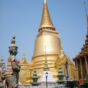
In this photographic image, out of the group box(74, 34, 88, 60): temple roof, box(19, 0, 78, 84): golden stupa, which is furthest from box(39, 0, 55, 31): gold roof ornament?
box(74, 34, 88, 60): temple roof

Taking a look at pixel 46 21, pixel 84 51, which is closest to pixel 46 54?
pixel 46 21

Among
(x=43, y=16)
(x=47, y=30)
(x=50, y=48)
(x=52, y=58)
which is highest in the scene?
(x=43, y=16)

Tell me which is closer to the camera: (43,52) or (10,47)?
(10,47)

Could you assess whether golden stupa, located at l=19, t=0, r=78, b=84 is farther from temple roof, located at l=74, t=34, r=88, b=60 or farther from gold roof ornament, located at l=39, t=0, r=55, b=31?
temple roof, located at l=74, t=34, r=88, b=60

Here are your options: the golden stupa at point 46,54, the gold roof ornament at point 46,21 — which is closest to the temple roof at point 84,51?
the golden stupa at point 46,54

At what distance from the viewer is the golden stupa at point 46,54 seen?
2678 cm

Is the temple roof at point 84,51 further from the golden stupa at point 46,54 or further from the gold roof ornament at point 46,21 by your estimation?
the gold roof ornament at point 46,21

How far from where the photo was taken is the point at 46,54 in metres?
28.7

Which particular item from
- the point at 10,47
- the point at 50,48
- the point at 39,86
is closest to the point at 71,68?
the point at 50,48

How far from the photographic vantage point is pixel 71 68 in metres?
27.8

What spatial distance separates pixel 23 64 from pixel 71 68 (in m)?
8.28

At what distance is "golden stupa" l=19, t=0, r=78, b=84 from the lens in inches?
1054

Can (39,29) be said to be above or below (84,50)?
above

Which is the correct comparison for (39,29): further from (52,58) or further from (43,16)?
(52,58)
